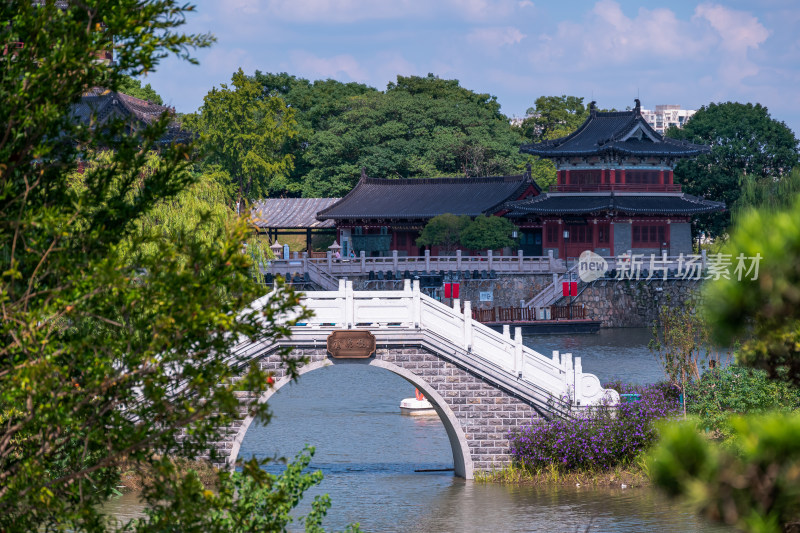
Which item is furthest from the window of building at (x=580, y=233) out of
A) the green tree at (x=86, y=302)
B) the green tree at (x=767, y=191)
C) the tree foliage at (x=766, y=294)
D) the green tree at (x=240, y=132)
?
the tree foliage at (x=766, y=294)

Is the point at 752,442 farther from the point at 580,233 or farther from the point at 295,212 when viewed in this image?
the point at 295,212

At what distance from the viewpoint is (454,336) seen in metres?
20.0

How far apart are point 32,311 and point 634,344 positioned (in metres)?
45.3

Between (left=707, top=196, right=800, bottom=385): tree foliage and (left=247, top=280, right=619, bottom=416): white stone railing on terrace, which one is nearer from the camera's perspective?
(left=707, top=196, right=800, bottom=385): tree foliage

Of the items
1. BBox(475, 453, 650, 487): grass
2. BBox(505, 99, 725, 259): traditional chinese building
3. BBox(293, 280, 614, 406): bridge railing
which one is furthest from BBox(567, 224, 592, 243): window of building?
BBox(475, 453, 650, 487): grass

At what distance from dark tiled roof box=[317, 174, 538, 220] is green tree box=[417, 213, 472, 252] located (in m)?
2.69

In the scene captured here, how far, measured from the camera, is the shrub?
63.2 ft

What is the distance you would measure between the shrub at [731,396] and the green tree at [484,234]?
3709 cm

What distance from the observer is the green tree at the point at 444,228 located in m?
60.0

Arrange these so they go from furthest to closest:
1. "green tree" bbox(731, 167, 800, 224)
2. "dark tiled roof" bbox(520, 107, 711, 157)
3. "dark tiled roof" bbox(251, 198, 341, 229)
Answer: "dark tiled roof" bbox(251, 198, 341, 229)
"dark tiled roof" bbox(520, 107, 711, 157)
"green tree" bbox(731, 167, 800, 224)

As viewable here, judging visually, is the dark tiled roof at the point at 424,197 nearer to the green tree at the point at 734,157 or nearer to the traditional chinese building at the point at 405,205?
the traditional chinese building at the point at 405,205

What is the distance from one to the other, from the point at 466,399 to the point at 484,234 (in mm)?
40130

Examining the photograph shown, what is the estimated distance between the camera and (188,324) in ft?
25.8

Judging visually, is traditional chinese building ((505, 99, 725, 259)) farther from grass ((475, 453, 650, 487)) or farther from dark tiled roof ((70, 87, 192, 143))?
grass ((475, 453, 650, 487))
